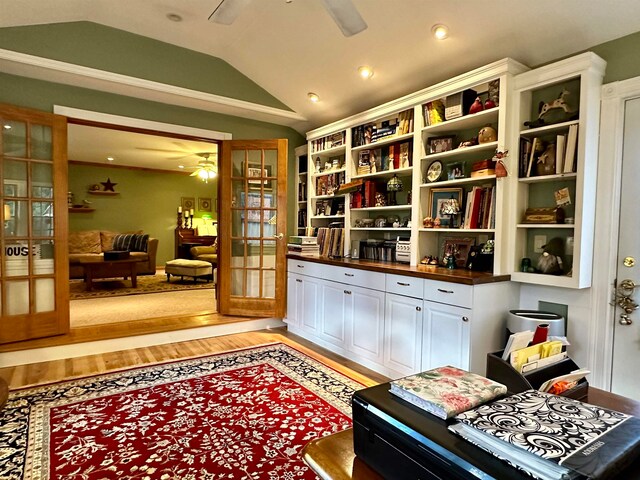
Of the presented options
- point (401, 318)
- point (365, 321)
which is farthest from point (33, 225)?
point (401, 318)

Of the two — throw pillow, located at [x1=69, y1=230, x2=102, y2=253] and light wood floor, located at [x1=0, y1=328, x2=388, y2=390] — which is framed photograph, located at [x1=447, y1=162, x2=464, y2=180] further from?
throw pillow, located at [x1=69, y1=230, x2=102, y2=253]

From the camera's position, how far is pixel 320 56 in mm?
3553

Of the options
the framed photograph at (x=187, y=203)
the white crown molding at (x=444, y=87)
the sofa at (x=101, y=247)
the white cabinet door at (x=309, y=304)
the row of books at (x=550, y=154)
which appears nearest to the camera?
the row of books at (x=550, y=154)

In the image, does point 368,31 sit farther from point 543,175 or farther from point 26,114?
point 26,114

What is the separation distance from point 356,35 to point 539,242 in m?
2.19

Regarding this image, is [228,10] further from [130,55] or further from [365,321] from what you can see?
[365,321]

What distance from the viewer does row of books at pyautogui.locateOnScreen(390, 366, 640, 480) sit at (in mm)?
636

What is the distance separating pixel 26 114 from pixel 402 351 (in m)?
3.86

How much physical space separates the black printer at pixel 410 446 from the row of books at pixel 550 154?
2.22 meters

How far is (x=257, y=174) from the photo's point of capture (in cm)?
451

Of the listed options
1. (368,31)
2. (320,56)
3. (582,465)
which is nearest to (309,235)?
(320,56)

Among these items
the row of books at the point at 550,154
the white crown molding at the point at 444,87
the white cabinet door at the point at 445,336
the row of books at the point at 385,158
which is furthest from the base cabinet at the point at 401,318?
the white crown molding at the point at 444,87

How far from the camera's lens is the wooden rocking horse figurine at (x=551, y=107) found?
2508 mm

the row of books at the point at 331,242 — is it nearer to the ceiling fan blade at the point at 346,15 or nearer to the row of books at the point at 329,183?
the row of books at the point at 329,183
